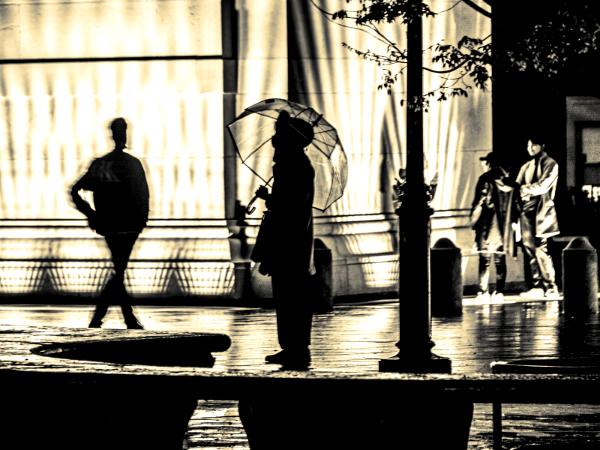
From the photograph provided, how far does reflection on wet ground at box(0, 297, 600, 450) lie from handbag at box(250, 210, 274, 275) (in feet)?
2.51

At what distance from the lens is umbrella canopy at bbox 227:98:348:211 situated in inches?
539

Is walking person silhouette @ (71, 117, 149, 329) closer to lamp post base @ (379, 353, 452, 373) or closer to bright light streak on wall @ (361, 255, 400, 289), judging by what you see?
lamp post base @ (379, 353, 452, 373)

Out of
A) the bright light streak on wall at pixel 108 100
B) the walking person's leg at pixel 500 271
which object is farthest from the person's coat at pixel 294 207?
the walking person's leg at pixel 500 271

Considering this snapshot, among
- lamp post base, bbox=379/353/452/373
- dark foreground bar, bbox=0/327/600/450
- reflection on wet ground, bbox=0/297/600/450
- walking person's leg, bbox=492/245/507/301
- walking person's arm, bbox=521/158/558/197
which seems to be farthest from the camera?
walking person's arm, bbox=521/158/558/197

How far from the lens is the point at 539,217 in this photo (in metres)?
20.0

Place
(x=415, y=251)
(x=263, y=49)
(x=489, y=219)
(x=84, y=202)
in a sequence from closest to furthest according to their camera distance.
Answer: (x=415, y=251)
(x=84, y=202)
(x=263, y=49)
(x=489, y=219)

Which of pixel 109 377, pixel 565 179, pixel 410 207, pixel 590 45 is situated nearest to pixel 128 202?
pixel 410 207

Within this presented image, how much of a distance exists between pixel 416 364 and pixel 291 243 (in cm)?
134

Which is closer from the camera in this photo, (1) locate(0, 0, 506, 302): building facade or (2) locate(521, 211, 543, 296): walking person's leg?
(1) locate(0, 0, 506, 302): building facade

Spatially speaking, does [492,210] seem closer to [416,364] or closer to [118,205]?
[118,205]

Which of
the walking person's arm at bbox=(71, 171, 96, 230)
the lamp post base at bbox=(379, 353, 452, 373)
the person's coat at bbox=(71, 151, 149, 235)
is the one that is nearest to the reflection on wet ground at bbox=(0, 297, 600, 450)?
the lamp post base at bbox=(379, 353, 452, 373)

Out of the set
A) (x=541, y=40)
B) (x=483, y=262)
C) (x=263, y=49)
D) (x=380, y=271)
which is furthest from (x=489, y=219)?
(x=541, y=40)

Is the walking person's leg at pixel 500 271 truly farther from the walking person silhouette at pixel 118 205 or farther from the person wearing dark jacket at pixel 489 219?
the walking person silhouette at pixel 118 205

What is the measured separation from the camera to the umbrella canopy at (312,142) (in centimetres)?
1368
